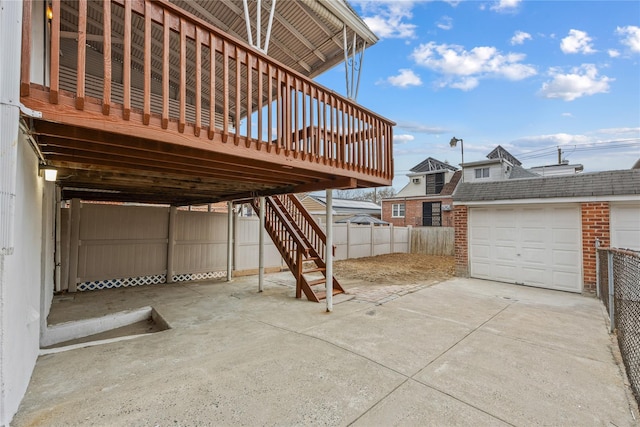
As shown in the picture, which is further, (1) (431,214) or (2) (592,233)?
(1) (431,214)

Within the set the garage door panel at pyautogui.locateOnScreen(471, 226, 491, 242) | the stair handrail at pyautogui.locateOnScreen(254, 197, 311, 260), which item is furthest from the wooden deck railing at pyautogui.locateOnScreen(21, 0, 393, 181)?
the garage door panel at pyautogui.locateOnScreen(471, 226, 491, 242)

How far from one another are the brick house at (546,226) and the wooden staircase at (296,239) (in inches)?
172

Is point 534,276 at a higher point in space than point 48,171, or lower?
lower

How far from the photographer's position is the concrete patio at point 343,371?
2.11 m

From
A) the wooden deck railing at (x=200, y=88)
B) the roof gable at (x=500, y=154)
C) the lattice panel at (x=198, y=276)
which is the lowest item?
the lattice panel at (x=198, y=276)

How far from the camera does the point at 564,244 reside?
21.5 ft

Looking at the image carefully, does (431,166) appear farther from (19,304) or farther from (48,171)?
(19,304)

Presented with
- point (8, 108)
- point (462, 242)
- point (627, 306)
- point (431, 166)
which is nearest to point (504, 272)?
point (462, 242)

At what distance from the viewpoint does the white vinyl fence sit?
618 cm

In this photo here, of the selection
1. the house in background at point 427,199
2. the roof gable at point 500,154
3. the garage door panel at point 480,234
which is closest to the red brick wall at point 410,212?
the house in background at point 427,199

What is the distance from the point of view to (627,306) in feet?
11.4

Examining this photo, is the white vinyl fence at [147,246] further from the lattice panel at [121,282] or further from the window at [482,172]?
the window at [482,172]

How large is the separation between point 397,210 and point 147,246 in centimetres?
1943

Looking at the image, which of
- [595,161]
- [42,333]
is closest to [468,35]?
[42,333]
